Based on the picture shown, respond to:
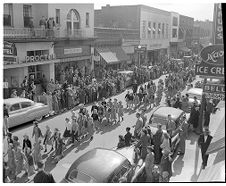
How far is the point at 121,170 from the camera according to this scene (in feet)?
28.3

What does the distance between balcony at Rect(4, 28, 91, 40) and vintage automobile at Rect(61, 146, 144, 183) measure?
13.2 metres

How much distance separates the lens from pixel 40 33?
2245 centimetres

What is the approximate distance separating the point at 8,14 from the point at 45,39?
9.86ft

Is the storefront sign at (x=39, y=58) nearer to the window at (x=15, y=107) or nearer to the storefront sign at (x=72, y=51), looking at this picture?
the storefront sign at (x=72, y=51)

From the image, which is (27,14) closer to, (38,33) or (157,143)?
(38,33)

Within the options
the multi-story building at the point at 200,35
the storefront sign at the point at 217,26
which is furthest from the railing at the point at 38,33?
the multi-story building at the point at 200,35

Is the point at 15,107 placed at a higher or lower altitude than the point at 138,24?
lower

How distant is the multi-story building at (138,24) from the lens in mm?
38000

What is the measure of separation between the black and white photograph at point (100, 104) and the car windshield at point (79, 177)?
0.09ft

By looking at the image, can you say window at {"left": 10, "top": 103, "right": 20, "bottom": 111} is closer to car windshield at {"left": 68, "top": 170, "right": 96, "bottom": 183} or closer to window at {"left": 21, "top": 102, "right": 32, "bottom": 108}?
window at {"left": 21, "top": 102, "right": 32, "bottom": 108}

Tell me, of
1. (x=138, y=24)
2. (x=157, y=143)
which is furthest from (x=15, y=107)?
(x=138, y=24)

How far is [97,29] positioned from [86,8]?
28.8ft

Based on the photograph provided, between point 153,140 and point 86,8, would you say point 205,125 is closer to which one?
point 153,140

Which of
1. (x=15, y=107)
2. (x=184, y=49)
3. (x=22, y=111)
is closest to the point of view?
(x=15, y=107)
